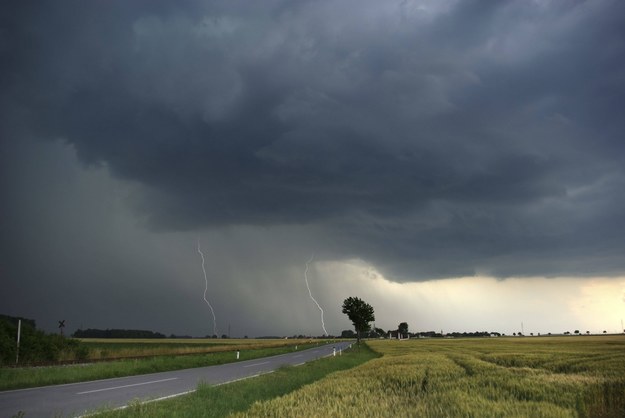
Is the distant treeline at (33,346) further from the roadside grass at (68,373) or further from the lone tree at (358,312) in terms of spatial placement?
the lone tree at (358,312)

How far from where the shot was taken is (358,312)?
116 metres

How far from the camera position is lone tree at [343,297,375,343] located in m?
115

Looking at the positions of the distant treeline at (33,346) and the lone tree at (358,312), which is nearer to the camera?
the distant treeline at (33,346)

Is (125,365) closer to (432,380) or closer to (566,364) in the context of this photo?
(432,380)

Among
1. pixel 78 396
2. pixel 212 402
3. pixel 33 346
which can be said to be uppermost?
pixel 33 346

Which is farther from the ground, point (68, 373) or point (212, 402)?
point (212, 402)

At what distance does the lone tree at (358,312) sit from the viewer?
4545 inches

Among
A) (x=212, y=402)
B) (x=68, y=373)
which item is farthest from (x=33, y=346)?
(x=212, y=402)

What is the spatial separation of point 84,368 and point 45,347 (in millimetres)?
6382

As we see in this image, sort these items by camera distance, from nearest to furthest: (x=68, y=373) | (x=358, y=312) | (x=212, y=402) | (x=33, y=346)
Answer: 1. (x=212, y=402)
2. (x=68, y=373)
3. (x=33, y=346)
4. (x=358, y=312)

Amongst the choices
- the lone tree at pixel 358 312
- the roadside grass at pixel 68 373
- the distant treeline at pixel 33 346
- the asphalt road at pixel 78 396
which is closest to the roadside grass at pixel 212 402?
the asphalt road at pixel 78 396

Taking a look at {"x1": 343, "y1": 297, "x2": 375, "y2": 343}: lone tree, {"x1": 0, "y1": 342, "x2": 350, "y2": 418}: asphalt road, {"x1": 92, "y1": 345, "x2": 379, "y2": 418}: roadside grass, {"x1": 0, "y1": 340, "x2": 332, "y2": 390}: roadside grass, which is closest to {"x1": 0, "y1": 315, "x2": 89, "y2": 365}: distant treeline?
{"x1": 0, "y1": 340, "x2": 332, "y2": 390}: roadside grass

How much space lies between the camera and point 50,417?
1252cm

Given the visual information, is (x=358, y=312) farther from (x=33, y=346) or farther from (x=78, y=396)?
(x=78, y=396)
